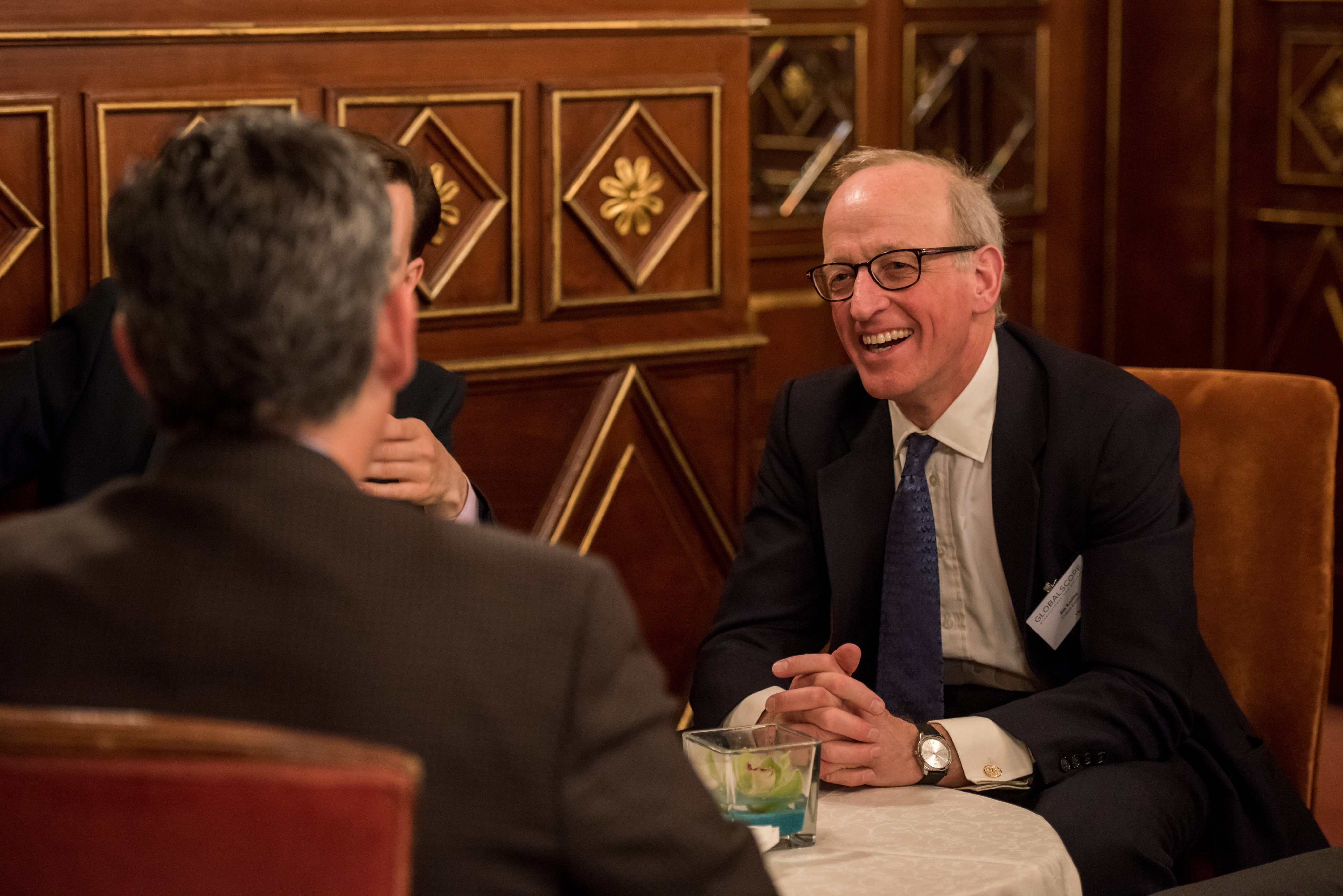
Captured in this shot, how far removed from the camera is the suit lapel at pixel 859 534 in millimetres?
2133

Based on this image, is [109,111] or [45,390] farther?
[109,111]

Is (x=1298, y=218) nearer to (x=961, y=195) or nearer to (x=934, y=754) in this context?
(x=961, y=195)

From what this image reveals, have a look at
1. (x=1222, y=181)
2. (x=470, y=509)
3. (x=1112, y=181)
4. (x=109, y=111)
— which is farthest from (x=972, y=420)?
(x=1112, y=181)

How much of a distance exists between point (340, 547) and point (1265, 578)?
5.15 feet

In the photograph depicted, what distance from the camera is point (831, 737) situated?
168 cm

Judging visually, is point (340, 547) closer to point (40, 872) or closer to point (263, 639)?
point (263, 639)

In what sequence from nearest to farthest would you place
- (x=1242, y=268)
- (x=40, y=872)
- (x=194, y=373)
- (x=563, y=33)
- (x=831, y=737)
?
1. (x=40, y=872)
2. (x=194, y=373)
3. (x=831, y=737)
4. (x=563, y=33)
5. (x=1242, y=268)

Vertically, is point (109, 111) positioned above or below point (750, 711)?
above

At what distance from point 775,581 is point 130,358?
1323mm

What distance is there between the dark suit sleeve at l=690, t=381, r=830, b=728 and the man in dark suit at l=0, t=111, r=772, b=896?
1122 millimetres

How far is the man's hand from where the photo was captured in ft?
6.56

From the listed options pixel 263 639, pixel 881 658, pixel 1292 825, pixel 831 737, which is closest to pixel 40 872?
pixel 263 639

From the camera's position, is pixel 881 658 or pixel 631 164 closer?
pixel 881 658

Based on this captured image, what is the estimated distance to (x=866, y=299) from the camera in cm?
213
